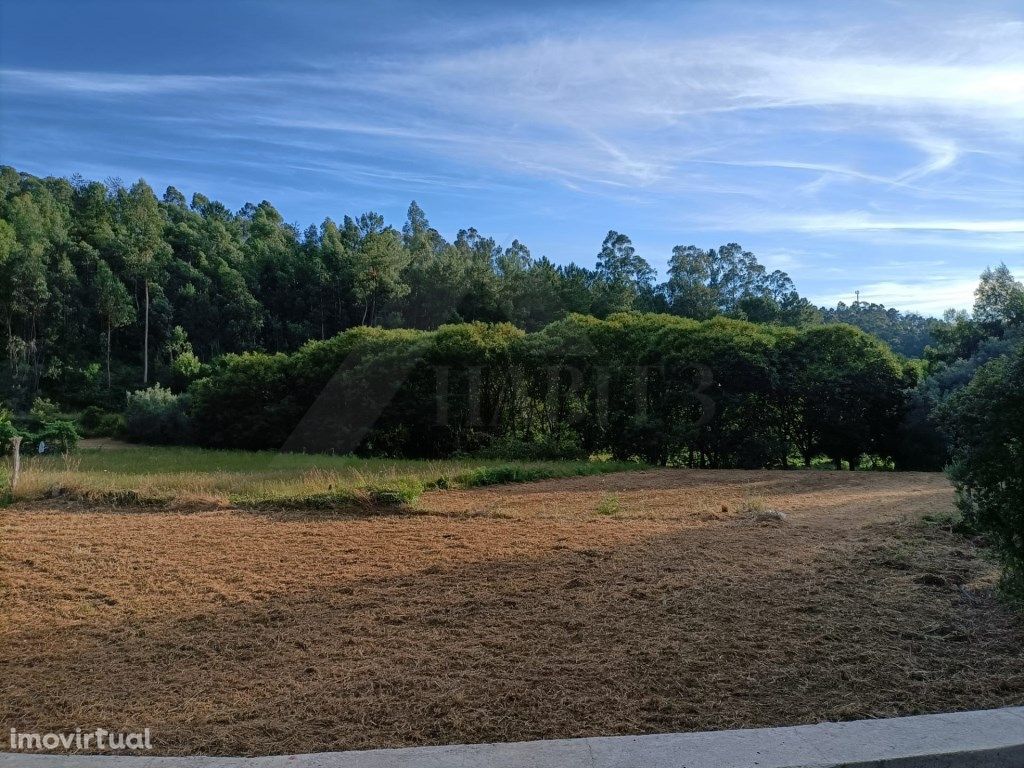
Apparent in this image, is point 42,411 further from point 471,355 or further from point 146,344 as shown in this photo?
point 471,355

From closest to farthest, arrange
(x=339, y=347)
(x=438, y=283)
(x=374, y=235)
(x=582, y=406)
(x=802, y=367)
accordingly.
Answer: (x=802, y=367), (x=582, y=406), (x=339, y=347), (x=438, y=283), (x=374, y=235)

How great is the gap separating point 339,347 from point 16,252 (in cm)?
3103

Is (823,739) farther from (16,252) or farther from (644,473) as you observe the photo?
(16,252)

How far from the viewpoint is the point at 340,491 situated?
9.97m

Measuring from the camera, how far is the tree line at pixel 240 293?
145 feet

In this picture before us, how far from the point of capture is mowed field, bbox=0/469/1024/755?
139 inches

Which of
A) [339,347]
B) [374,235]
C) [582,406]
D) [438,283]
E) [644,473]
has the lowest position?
[644,473]

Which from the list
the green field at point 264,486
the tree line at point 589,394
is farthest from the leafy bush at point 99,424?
the green field at point 264,486

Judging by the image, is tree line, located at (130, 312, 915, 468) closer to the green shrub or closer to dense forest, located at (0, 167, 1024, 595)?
dense forest, located at (0, 167, 1024, 595)

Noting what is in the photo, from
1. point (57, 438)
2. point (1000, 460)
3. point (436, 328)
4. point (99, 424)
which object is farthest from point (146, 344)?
point (1000, 460)

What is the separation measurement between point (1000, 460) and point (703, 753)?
10.9 ft

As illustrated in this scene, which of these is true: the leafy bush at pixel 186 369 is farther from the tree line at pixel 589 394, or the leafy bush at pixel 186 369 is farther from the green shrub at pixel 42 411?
the tree line at pixel 589 394

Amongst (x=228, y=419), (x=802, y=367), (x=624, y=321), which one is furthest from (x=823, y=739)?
(x=228, y=419)

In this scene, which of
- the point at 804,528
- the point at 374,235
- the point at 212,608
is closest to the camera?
the point at 212,608
